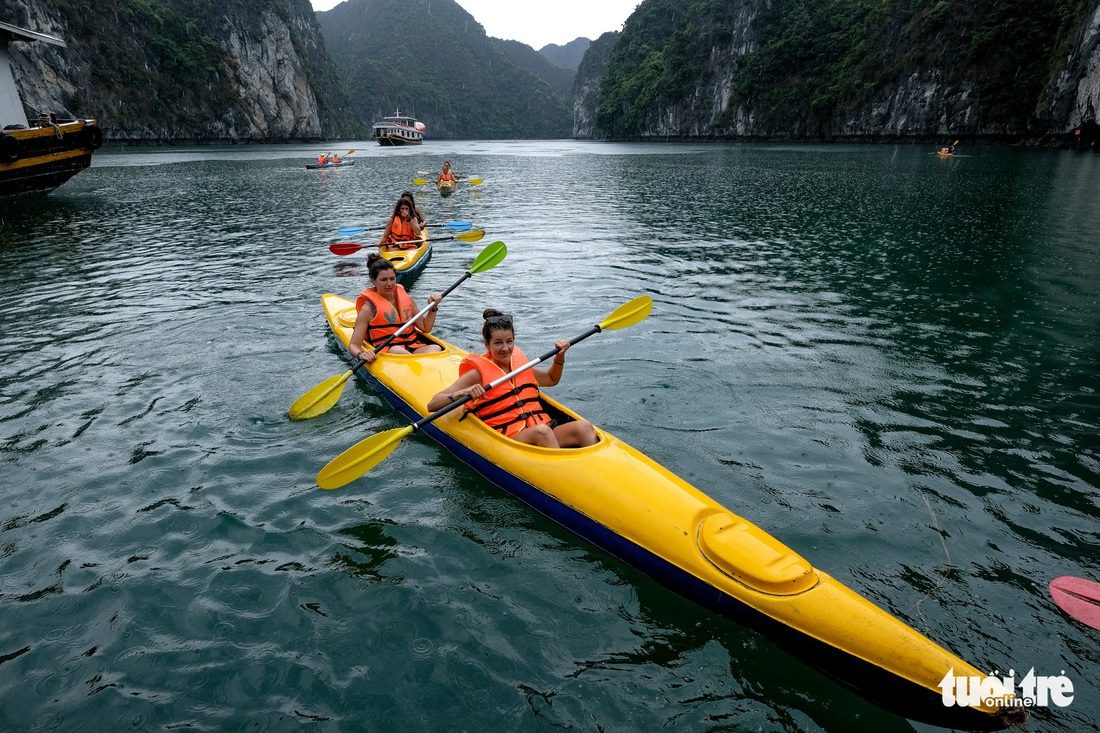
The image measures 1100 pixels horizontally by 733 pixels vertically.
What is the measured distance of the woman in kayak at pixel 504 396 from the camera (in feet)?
16.2

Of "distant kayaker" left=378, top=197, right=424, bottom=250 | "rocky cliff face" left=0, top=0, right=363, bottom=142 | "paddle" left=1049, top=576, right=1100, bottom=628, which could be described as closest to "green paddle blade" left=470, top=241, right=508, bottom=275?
"distant kayaker" left=378, top=197, right=424, bottom=250

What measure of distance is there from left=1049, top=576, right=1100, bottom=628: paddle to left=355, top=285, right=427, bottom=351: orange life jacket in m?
6.43

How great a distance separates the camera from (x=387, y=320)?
7.26 metres

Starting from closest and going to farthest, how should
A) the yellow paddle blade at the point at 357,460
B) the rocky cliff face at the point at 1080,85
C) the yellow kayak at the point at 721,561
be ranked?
the yellow kayak at the point at 721,561 → the yellow paddle blade at the point at 357,460 → the rocky cliff face at the point at 1080,85

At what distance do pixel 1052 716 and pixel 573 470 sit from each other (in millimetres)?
3004

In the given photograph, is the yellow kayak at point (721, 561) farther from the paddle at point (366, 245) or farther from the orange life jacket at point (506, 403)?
the paddle at point (366, 245)

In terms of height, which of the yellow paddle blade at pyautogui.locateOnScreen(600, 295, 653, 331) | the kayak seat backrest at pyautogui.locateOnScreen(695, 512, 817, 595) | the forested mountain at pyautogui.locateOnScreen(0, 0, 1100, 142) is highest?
the forested mountain at pyautogui.locateOnScreen(0, 0, 1100, 142)

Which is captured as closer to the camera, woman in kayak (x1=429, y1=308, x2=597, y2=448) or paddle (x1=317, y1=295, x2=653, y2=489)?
paddle (x1=317, y1=295, x2=653, y2=489)

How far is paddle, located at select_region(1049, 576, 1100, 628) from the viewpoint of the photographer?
363 cm

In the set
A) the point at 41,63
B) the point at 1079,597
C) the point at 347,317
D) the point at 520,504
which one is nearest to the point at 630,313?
the point at 520,504

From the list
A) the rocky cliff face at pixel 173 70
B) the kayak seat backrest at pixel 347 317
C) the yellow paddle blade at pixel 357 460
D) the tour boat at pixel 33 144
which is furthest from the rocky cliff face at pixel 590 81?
the yellow paddle blade at pixel 357 460

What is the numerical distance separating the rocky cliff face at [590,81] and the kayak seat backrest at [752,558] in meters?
178

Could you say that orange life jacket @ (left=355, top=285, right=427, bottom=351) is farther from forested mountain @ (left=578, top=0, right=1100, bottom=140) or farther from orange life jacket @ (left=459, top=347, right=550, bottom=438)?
forested mountain @ (left=578, top=0, right=1100, bottom=140)

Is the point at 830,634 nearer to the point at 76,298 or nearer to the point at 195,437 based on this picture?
the point at 195,437
